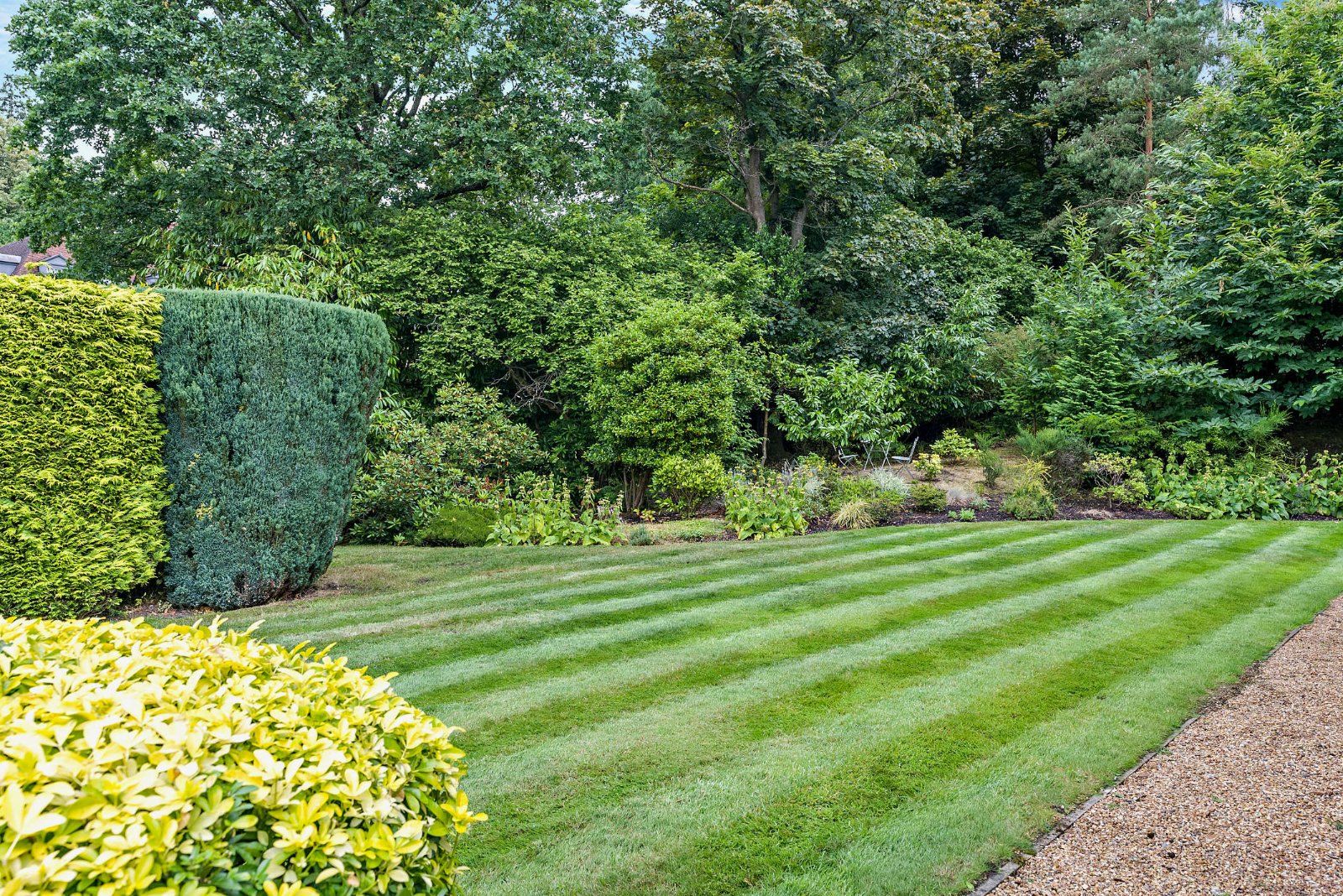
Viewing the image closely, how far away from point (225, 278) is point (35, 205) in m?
4.64

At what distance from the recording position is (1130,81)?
18891mm

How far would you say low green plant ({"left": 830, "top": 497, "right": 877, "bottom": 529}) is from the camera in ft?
32.6

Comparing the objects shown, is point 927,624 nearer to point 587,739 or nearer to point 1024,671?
point 1024,671

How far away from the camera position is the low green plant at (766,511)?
9484 mm

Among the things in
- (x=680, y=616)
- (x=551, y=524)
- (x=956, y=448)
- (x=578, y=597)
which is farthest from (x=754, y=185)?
(x=680, y=616)

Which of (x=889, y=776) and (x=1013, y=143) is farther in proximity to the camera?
(x=1013, y=143)

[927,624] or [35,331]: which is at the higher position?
[35,331]

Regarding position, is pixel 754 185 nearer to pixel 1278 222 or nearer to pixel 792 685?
pixel 1278 222

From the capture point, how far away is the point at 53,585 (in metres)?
5.07

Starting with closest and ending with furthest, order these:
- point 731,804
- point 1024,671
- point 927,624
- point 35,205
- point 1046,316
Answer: point 731,804, point 1024,671, point 927,624, point 35,205, point 1046,316

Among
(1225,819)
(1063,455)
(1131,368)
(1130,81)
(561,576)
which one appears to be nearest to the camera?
(1225,819)

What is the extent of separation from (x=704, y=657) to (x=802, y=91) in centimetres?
1291

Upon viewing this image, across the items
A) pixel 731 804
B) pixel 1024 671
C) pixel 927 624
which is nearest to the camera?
pixel 731 804

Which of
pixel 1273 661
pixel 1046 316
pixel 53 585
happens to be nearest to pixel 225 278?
pixel 53 585
